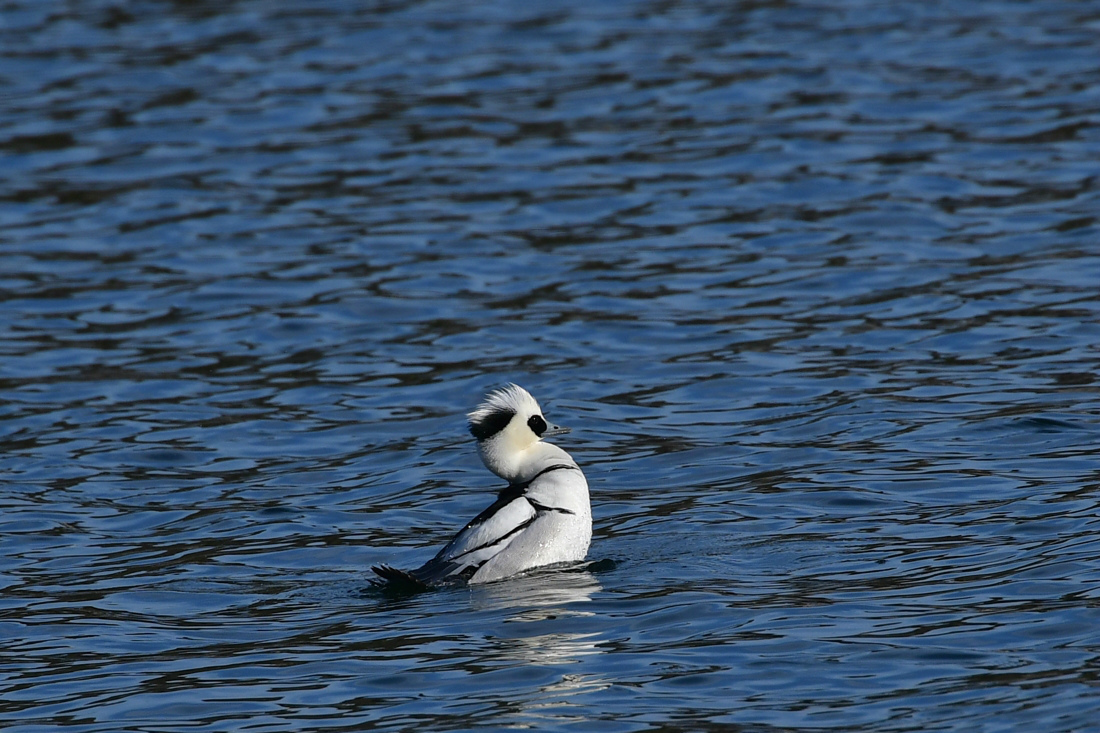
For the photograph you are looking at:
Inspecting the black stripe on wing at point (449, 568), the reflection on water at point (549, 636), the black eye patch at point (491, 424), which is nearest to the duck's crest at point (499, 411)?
the black eye patch at point (491, 424)

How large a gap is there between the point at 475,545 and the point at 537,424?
3.37 ft

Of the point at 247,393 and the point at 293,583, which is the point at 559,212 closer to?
the point at 247,393

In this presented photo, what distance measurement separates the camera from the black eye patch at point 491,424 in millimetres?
10789

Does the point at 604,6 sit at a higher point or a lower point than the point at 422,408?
higher

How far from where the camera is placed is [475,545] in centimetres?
1028

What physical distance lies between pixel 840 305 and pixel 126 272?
8.02 metres

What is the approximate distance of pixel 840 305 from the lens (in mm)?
16531

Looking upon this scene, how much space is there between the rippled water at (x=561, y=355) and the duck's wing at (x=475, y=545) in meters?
0.20

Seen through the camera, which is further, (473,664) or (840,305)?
(840,305)

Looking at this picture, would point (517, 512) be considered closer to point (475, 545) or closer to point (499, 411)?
point (475, 545)

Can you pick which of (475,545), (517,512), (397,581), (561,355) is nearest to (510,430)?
(517,512)

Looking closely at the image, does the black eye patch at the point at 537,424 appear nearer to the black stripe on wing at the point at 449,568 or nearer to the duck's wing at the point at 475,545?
the black stripe on wing at the point at 449,568

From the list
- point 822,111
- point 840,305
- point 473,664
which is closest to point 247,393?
point 840,305

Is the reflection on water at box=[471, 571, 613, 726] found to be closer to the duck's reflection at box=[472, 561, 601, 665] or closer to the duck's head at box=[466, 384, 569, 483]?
the duck's reflection at box=[472, 561, 601, 665]
